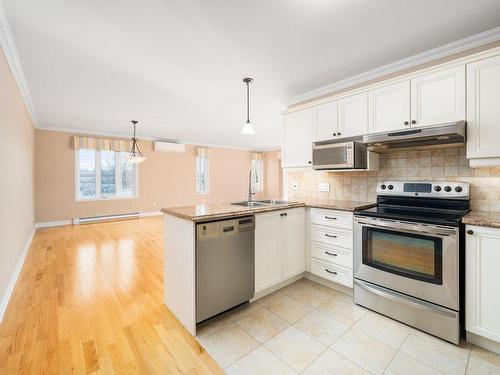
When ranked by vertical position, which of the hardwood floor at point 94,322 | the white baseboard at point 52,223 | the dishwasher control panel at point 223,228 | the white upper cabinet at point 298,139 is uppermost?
the white upper cabinet at point 298,139

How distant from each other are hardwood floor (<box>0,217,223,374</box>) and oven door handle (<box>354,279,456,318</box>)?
1497mm

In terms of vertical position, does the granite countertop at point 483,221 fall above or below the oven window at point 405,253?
above

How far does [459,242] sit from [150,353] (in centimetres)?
241

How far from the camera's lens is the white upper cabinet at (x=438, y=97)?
77.6 inches

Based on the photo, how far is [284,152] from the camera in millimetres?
3369

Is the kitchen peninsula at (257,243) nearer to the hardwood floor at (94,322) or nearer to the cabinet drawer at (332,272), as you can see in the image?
the cabinet drawer at (332,272)

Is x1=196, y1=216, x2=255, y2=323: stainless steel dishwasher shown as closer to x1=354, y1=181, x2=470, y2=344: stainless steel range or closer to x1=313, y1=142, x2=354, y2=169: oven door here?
x1=354, y1=181, x2=470, y2=344: stainless steel range

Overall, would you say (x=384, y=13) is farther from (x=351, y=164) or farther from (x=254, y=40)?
(x=351, y=164)

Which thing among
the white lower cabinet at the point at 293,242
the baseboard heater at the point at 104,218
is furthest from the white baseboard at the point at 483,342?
the baseboard heater at the point at 104,218

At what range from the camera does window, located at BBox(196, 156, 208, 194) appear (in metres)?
8.35

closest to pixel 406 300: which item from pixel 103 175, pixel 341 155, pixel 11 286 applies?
pixel 341 155

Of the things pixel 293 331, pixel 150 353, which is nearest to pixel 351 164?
pixel 293 331

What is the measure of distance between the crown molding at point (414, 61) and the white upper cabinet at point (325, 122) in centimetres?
41

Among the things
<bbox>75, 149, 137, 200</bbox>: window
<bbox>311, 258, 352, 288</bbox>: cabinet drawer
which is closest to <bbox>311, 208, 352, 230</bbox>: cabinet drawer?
<bbox>311, 258, 352, 288</bbox>: cabinet drawer
